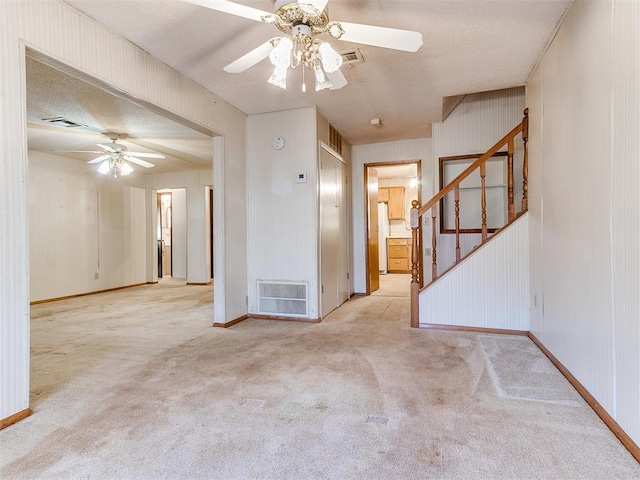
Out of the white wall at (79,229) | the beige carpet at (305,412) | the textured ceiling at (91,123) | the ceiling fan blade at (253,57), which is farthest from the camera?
the white wall at (79,229)

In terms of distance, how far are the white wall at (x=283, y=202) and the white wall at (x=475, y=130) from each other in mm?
1950

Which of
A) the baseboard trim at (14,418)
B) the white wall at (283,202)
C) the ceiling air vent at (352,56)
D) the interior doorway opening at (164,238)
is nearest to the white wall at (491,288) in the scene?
the white wall at (283,202)

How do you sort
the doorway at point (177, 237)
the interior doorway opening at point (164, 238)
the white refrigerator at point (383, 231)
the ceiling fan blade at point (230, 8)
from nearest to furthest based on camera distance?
the ceiling fan blade at point (230, 8) < the doorway at point (177, 237) < the white refrigerator at point (383, 231) < the interior doorway opening at point (164, 238)

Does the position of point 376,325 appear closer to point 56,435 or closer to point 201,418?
Result: point 201,418

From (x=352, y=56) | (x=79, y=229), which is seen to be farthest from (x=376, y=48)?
(x=79, y=229)

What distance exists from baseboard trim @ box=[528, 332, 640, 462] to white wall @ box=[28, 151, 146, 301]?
6.70m

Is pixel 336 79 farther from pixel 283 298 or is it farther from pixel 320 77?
pixel 283 298

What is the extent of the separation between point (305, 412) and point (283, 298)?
2212mm

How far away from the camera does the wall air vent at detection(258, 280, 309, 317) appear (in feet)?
13.1

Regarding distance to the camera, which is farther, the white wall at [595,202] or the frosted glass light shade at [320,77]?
the frosted glass light shade at [320,77]

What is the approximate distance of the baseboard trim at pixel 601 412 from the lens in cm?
150

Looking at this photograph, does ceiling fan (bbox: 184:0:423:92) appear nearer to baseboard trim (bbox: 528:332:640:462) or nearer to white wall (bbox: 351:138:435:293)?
baseboard trim (bbox: 528:332:640:462)

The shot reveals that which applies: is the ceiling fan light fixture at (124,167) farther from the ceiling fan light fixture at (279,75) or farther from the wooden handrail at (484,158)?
the wooden handrail at (484,158)

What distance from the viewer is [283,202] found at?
4.03m
